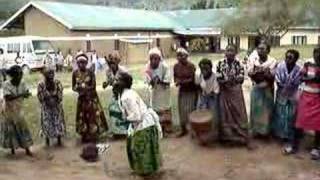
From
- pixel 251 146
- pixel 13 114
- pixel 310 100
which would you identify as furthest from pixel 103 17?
pixel 310 100

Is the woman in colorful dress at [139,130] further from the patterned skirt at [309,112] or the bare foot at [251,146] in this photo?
the patterned skirt at [309,112]

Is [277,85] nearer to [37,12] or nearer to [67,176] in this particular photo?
[67,176]

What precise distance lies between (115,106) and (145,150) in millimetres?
1870

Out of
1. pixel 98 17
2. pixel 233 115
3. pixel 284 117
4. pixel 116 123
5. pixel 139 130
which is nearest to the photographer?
pixel 139 130

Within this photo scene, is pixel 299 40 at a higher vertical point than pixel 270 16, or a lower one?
→ lower

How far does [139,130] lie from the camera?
5809 millimetres

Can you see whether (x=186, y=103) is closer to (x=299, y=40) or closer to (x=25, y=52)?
(x=25, y=52)

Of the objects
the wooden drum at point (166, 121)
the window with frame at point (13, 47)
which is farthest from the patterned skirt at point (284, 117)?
the window with frame at point (13, 47)

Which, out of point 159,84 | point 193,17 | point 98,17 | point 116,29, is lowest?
point 159,84

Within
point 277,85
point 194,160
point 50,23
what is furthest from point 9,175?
point 50,23

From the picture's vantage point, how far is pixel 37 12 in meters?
31.5

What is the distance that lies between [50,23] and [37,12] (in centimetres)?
133

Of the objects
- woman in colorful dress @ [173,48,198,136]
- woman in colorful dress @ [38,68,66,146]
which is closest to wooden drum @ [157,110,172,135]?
woman in colorful dress @ [173,48,198,136]

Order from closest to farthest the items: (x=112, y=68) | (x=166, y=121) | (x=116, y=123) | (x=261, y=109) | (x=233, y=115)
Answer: (x=233, y=115), (x=261, y=109), (x=112, y=68), (x=116, y=123), (x=166, y=121)
